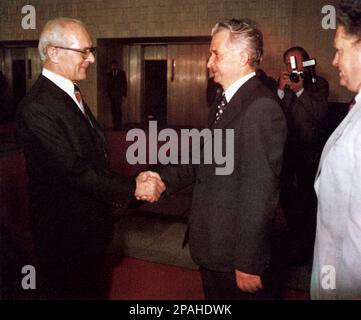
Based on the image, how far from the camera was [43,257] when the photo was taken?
183 cm

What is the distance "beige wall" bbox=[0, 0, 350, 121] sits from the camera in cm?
681

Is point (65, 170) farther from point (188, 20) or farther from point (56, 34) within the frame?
point (188, 20)

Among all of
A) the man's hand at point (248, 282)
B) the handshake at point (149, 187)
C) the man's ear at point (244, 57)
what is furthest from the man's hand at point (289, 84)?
the man's hand at point (248, 282)

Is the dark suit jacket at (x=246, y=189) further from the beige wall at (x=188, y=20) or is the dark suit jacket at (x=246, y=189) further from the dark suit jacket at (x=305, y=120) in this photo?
the beige wall at (x=188, y=20)

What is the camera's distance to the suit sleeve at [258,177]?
1.47 meters

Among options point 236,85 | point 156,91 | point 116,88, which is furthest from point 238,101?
point 156,91

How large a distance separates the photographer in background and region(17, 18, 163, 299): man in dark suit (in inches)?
69.6

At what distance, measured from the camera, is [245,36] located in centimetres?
163

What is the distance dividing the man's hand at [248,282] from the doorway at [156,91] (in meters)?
8.12

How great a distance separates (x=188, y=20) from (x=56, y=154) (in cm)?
680

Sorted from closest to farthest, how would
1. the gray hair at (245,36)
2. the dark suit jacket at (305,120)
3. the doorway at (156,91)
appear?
the gray hair at (245,36) → the dark suit jacket at (305,120) → the doorway at (156,91)

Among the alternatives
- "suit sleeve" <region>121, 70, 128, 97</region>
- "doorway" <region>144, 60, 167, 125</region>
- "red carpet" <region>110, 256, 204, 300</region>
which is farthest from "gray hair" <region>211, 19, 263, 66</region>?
"doorway" <region>144, 60, 167, 125</region>

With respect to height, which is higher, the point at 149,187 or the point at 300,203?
the point at 149,187

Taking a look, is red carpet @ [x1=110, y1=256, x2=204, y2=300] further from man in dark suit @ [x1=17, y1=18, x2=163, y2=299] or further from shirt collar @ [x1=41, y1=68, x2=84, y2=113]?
shirt collar @ [x1=41, y1=68, x2=84, y2=113]
